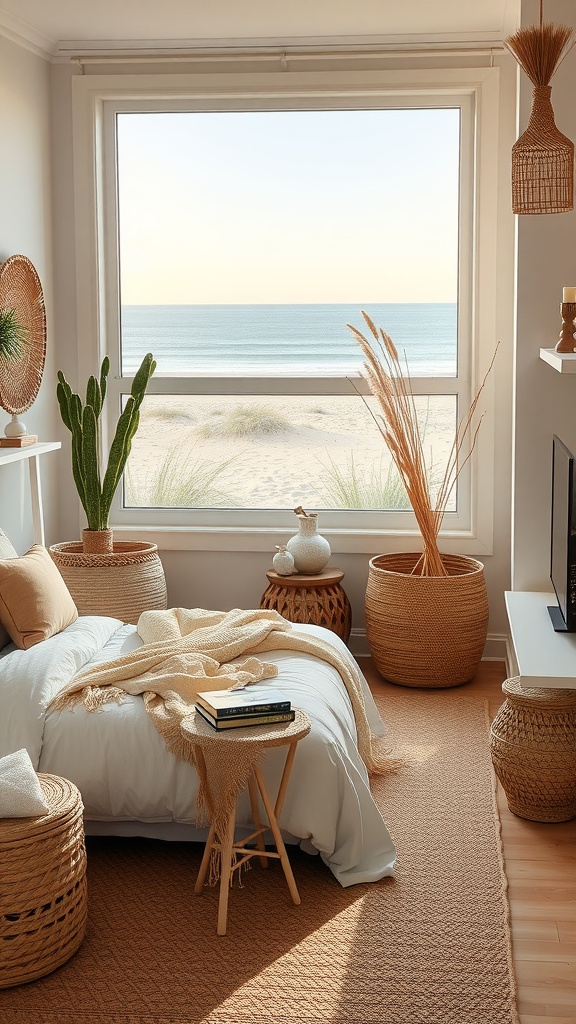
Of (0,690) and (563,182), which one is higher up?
(563,182)

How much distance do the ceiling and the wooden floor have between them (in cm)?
306

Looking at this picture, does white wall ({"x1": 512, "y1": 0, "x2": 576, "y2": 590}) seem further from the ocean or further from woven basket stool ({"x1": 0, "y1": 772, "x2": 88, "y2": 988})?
woven basket stool ({"x1": 0, "y1": 772, "x2": 88, "y2": 988})

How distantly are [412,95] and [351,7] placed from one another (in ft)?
2.25

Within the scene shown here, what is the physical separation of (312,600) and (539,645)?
65.9 inches

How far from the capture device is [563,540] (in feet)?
10.7

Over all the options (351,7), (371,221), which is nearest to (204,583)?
(371,221)

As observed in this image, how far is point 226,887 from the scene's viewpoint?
2627 mm

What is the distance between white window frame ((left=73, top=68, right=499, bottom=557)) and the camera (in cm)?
485

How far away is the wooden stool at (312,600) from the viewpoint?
15.4 feet

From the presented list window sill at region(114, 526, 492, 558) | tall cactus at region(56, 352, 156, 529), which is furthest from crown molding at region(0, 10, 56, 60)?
window sill at region(114, 526, 492, 558)

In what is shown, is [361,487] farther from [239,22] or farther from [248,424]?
[239,22]

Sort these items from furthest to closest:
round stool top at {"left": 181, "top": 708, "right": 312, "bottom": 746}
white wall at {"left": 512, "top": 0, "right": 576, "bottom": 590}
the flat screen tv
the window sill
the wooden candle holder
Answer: the window sill < white wall at {"left": 512, "top": 0, "right": 576, "bottom": 590} < the wooden candle holder < the flat screen tv < round stool top at {"left": 181, "top": 708, "right": 312, "bottom": 746}

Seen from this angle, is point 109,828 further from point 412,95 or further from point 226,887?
point 412,95

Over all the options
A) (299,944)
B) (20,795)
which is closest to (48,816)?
(20,795)
